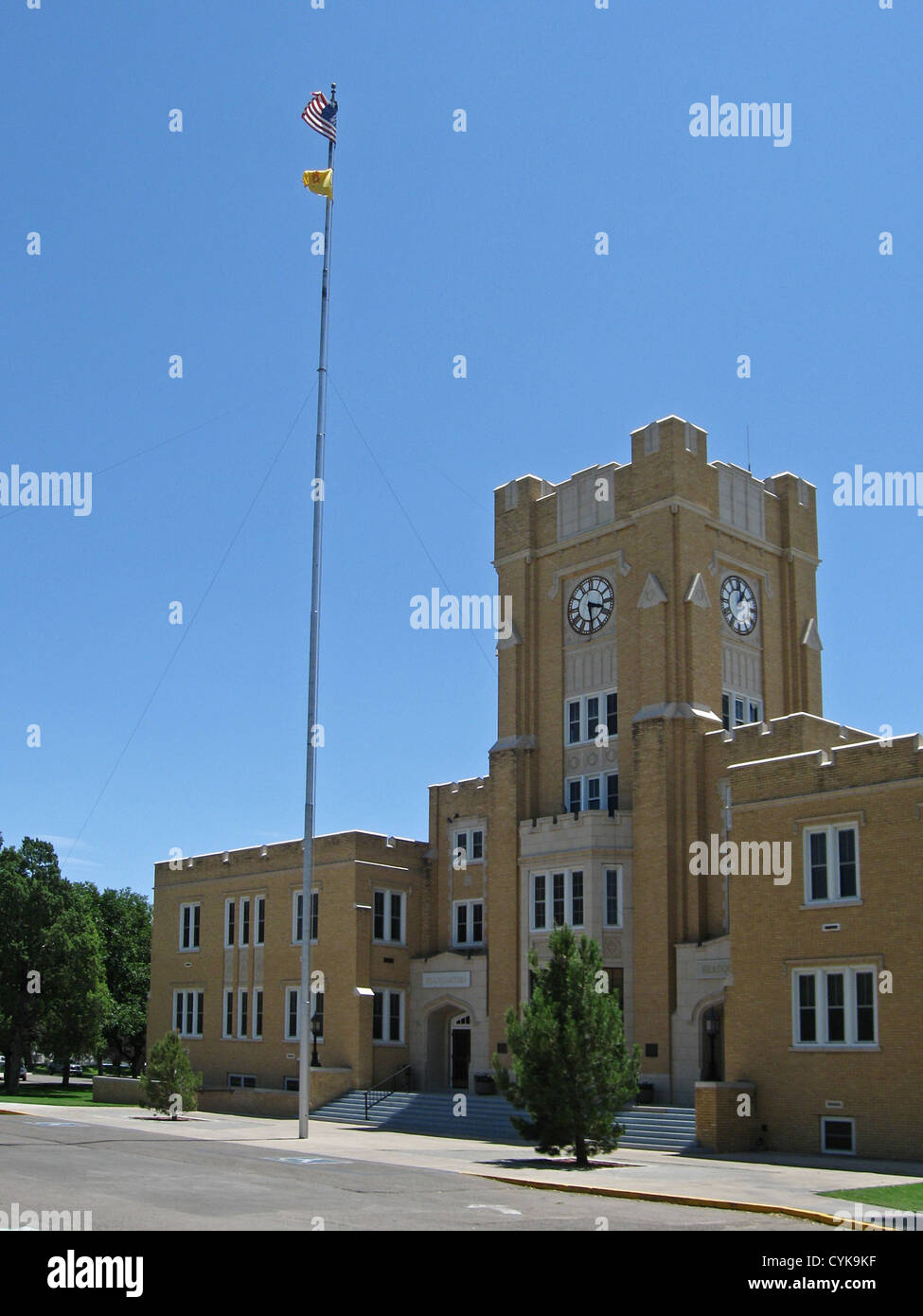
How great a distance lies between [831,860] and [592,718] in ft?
45.9

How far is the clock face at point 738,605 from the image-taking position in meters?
41.4

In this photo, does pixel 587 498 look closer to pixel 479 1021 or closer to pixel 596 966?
pixel 479 1021

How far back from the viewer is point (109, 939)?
8100 cm

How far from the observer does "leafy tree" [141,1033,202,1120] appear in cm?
3766

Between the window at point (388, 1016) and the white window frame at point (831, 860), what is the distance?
1928cm

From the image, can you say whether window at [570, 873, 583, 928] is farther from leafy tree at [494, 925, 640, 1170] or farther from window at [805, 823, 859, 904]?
leafy tree at [494, 925, 640, 1170]

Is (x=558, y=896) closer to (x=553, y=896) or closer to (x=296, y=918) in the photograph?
(x=553, y=896)

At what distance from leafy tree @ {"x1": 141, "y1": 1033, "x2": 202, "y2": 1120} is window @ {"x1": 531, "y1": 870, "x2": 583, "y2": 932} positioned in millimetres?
10889

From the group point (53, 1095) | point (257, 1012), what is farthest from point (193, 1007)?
point (53, 1095)

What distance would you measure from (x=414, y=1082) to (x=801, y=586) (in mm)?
20844

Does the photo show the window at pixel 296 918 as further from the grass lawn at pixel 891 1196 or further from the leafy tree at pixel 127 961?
the leafy tree at pixel 127 961

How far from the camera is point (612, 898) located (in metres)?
38.2

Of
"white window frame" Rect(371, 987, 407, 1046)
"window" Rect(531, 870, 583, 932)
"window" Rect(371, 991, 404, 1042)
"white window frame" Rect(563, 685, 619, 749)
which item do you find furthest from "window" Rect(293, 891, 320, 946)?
"white window frame" Rect(563, 685, 619, 749)
